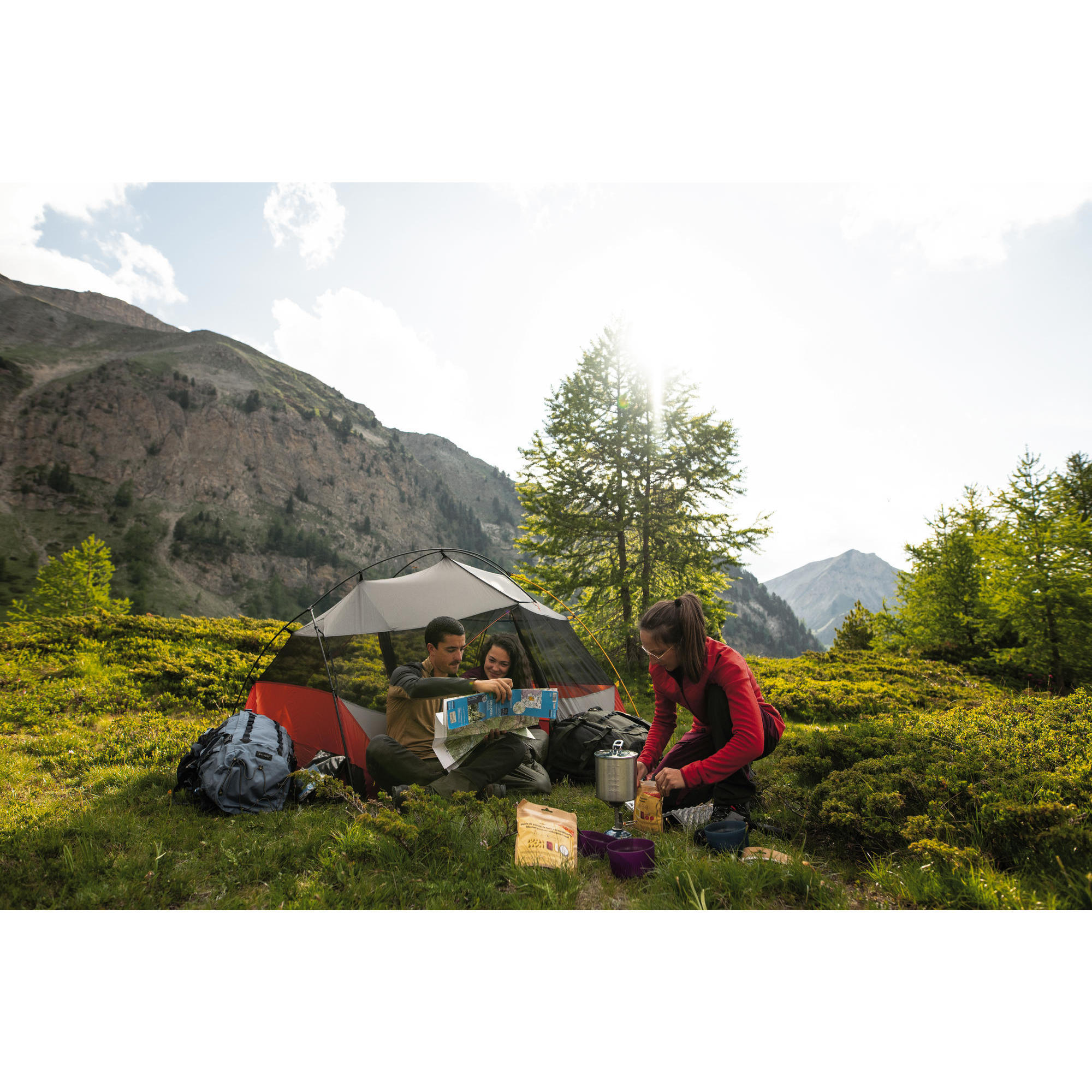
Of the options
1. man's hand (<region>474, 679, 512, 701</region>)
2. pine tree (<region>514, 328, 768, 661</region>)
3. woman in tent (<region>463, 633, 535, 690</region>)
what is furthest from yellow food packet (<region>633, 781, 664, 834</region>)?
pine tree (<region>514, 328, 768, 661</region>)

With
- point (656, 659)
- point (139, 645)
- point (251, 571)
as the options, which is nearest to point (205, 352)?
point (251, 571)

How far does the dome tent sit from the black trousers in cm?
220

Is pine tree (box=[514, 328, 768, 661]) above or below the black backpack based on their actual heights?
above

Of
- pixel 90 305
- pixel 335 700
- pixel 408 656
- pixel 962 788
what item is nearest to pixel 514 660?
pixel 408 656

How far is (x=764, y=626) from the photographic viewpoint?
11550 centimetres

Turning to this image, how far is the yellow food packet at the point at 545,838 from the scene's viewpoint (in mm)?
3100

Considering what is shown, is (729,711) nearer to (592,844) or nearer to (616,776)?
(616,776)

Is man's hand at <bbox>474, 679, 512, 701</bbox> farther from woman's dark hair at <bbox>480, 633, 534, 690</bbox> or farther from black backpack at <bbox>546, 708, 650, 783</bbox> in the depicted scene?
black backpack at <bbox>546, 708, 650, 783</bbox>

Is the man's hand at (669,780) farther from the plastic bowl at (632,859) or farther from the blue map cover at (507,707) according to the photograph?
the blue map cover at (507,707)

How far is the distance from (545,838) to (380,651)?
3320mm

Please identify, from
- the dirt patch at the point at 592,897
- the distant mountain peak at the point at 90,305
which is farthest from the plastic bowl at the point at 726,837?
the distant mountain peak at the point at 90,305

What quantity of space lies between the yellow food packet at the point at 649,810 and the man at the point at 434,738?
1.28 meters

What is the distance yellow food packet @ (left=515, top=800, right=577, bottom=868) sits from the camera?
3100mm

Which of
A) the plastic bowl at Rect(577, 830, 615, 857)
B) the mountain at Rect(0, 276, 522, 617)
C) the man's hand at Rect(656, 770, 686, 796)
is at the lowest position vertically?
the plastic bowl at Rect(577, 830, 615, 857)
